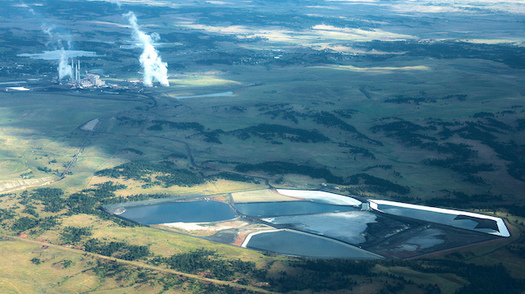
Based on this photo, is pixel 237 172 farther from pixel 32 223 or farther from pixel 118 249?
pixel 32 223

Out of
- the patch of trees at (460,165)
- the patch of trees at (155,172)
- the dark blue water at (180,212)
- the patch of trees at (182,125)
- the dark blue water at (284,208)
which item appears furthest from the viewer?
the patch of trees at (182,125)

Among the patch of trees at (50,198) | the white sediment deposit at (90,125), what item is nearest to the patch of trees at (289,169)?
the patch of trees at (50,198)

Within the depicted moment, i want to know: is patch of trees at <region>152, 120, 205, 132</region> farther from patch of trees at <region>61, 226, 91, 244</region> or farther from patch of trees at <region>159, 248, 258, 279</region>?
patch of trees at <region>159, 248, 258, 279</region>

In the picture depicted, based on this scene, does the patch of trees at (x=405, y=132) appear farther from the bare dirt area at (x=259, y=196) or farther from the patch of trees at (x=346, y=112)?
the bare dirt area at (x=259, y=196)

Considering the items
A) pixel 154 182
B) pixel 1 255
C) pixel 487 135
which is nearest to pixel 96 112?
pixel 154 182

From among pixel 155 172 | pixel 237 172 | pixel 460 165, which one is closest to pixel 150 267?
pixel 155 172

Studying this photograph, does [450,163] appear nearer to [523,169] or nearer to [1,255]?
[523,169]
